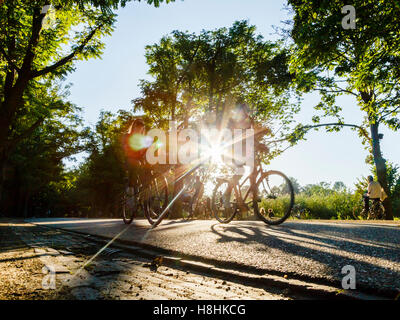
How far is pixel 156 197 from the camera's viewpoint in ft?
21.8

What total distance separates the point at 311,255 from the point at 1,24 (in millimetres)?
8568

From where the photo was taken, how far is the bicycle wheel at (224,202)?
20.7 ft

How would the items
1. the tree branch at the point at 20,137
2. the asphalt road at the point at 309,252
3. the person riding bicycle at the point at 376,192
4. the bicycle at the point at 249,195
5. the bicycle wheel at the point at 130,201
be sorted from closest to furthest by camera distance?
the asphalt road at the point at 309,252 < the bicycle at the point at 249,195 < the bicycle wheel at the point at 130,201 < the person riding bicycle at the point at 376,192 < the tree branch at the point at 20,137

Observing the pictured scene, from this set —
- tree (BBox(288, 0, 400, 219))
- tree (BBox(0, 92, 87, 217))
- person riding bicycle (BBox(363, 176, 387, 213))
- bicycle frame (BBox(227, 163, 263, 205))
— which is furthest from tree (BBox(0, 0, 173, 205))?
person riding bicycle (BBox(363, 176, 387, 213))

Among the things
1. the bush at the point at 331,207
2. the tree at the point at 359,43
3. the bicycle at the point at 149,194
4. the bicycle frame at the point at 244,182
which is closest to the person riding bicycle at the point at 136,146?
the bicycle at the point at 149,194

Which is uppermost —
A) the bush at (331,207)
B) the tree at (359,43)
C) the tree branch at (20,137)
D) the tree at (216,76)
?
the tree at (216,76)

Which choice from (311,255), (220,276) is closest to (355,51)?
(311,255)

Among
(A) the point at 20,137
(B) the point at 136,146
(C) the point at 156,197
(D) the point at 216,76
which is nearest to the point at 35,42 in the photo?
(B) the point at 136,146

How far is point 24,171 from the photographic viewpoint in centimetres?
3469

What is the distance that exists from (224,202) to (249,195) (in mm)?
879

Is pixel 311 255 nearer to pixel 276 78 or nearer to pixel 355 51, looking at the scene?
pixel 355 51

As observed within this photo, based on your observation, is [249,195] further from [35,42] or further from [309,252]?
[35,42]

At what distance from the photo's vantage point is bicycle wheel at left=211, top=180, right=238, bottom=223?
6309 mm

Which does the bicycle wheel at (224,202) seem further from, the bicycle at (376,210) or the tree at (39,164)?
the tree at (39,164)
